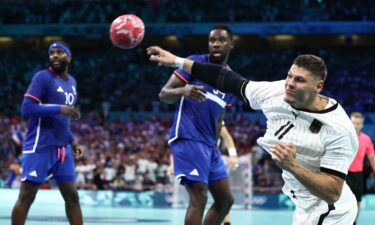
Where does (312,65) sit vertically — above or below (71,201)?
above

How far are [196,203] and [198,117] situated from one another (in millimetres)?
957

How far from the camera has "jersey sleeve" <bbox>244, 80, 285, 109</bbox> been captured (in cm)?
523

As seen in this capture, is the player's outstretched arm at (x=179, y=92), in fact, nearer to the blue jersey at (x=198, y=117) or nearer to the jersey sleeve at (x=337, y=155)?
the blue jersey at (x=198, y=117)

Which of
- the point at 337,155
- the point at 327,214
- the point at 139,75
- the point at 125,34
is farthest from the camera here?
the point at 139,75

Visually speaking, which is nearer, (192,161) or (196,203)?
(196,203)

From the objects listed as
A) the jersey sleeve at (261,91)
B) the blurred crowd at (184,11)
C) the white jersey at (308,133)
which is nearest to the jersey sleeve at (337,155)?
the white jersey at (308,133)

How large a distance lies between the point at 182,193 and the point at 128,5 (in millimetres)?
20853

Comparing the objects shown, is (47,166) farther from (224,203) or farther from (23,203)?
(224,203)

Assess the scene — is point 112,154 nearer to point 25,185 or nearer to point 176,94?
point 25,185

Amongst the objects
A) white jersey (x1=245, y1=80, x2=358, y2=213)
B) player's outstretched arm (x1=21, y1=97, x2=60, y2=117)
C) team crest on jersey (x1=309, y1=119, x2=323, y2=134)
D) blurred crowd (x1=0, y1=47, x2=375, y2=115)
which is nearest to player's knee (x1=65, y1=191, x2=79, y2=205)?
player's outstretched arm (x1=21, y1=97, x2=60, y2=117)

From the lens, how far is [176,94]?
22.5 ft

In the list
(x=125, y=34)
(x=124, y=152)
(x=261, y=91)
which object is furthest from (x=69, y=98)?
(x=124, y=152)

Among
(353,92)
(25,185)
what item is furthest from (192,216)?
(353,92)

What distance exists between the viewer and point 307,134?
16.3ft
